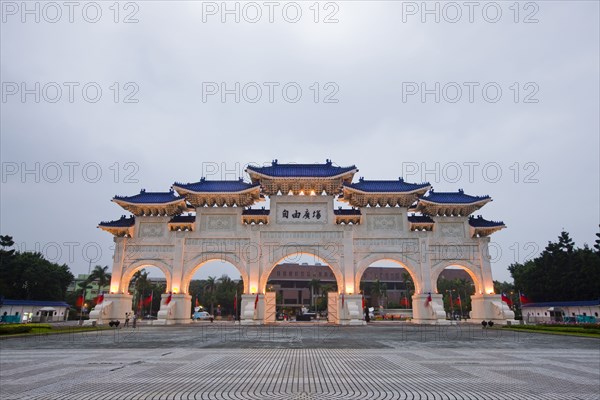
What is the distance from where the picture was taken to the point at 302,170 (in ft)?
111

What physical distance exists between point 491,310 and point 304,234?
15580 millimetres

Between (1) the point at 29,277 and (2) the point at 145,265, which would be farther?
(1) the point at 29,277

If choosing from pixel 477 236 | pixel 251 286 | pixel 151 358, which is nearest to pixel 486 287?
pixel 477 236

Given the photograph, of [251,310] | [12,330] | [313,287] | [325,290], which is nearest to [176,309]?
[251,310]

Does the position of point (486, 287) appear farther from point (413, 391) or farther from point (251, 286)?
point (413, 391)

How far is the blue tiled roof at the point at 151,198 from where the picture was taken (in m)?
33.2

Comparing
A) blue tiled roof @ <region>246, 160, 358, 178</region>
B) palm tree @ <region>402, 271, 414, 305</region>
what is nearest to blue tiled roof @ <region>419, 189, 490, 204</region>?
blue tiled roof @ <region>246, 160, 358, 178</region>

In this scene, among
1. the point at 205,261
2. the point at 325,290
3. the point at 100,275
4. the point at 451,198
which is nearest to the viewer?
the point at 205,261

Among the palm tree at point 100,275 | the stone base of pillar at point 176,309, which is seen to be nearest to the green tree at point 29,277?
the palm tree at point 100,275

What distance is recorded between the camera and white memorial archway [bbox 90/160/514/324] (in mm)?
31797

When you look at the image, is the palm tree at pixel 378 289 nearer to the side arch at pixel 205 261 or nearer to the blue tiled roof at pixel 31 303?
the side arch at pixel 205 261

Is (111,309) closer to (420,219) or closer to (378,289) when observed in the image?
(420,219)

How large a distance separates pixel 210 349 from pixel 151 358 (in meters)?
2.66

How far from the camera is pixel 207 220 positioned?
3319 centimetres
